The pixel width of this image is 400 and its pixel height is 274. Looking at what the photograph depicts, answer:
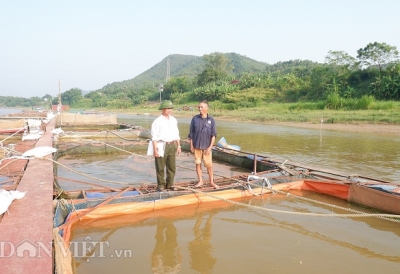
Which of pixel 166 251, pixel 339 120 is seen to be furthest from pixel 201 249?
pixel 339 120

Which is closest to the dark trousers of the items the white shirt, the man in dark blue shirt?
the white shirt

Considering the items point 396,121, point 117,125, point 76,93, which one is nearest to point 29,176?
point 117,125

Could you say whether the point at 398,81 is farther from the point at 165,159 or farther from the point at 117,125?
the point at 165,159

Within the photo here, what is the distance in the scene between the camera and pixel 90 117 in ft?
65.2

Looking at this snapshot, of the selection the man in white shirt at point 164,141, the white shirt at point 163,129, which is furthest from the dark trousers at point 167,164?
the white shirt at point 163,129

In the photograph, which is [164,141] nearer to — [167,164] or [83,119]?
[167,164]

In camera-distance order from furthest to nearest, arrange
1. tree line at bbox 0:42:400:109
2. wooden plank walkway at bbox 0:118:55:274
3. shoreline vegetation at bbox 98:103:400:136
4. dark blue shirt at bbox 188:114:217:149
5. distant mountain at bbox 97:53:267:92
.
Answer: distant mountain at bbox 97:53:267:92, tree line at bbox 0:42:400:109, shoreline vegetation at bbox 98:103:400:136, dark blue shirt at bbox 188:114:217:149, wooden plank walkway at bbox 0:118:55:274

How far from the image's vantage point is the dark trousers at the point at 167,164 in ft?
17.3

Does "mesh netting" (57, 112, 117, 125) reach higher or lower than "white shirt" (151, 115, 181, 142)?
lower

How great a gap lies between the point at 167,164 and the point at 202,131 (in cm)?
82

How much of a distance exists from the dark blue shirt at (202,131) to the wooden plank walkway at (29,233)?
94.5 inches

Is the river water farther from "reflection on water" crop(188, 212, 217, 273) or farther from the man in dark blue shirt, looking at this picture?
the man in dark blue shirt

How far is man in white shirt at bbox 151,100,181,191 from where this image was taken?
514cm

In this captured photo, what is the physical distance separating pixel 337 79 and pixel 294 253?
3519 centimetres
